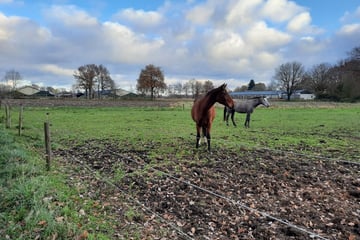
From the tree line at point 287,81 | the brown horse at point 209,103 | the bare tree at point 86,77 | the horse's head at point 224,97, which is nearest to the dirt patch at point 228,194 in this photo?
the brown horse at point 209,103

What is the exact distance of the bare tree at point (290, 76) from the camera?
242ft

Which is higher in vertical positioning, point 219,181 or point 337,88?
point 337,88

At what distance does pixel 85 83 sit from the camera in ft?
212

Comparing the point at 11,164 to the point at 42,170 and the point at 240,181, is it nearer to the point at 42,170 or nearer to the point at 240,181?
the point at 42,170

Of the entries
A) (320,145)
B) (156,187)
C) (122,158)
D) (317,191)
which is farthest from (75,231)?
(320,145)

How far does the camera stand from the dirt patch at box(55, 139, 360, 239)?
3.44m

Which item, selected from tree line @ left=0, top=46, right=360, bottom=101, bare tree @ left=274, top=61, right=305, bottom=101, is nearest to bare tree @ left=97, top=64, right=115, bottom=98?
tree line @ left=0, top=46, right=360, bottom=101

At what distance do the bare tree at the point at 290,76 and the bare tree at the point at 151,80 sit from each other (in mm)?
38100

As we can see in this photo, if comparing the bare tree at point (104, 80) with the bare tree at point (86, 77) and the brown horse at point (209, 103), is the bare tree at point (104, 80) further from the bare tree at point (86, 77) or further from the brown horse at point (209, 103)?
the brown horse at point (209, 103)

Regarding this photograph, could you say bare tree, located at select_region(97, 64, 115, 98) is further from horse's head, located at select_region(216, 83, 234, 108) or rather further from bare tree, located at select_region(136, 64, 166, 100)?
horse's head, located at select_region(216, 83, 234, 108)

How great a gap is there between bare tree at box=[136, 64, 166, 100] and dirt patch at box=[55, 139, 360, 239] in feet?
188

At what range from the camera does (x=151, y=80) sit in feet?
208

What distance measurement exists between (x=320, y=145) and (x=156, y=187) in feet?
22.2

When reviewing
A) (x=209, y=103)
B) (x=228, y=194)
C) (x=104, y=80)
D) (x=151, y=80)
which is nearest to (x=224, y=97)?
(x=209, y=103)
